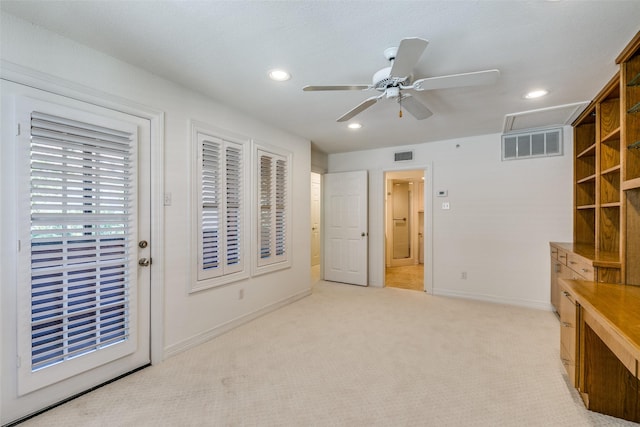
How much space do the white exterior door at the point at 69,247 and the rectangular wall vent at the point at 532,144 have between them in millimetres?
4392

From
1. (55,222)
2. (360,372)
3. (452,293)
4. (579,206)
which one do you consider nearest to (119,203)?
(55,222)

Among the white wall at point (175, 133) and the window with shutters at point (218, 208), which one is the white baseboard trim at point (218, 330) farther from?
the window with shutters at point (218, 208)

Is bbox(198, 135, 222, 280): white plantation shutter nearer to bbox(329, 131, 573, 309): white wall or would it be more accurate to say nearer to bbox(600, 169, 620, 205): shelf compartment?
bbox(329, 131, 573, 309): white wall

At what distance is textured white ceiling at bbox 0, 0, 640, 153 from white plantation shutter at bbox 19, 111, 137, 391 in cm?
66

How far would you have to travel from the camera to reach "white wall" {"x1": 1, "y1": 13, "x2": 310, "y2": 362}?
1.86 metres

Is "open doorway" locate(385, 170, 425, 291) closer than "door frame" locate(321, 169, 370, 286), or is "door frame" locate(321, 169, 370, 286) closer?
"door frame" locate(321, 169, 370, 286)

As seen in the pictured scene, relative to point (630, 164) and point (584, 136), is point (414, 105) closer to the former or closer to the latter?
point (630, 164)

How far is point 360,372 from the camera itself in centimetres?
235

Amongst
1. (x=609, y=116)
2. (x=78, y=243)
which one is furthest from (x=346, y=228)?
(x=78, y=243)

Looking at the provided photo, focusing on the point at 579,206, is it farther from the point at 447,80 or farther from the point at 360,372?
the point at 360,372

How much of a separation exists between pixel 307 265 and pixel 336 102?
2.49 m

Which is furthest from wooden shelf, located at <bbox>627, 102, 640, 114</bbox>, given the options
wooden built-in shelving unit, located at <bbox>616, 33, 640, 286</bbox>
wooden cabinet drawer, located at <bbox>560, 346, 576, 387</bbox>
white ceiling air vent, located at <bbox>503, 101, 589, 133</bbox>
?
wooden cabinet drawer, located at <bbox>560, 346, 576, 387</bbox>

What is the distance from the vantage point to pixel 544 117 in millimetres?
3436

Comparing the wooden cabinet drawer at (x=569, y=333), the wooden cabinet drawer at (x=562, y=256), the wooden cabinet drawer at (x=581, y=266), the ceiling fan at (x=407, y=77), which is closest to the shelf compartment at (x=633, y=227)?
the wooden cabinet drawer at (x=581, y=266)
